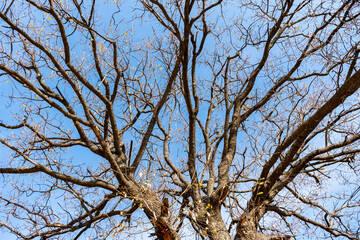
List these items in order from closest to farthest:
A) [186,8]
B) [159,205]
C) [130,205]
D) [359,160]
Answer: [159,205]
[186,8]
[130,205]
[359,160]

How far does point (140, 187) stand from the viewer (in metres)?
4.38

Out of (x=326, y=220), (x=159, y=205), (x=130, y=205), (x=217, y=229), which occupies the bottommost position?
(x=326, y=220)


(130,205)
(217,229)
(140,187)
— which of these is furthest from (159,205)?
(217,229)

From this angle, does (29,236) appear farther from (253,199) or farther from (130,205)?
(253,199)

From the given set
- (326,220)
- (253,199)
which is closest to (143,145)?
(253,199)

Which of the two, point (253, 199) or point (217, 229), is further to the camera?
point (253, 199)

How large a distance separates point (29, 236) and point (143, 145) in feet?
9.05

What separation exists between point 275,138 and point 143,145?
8.34ft

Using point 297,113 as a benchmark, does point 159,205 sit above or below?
below

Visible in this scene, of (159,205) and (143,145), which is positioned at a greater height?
(143,145)

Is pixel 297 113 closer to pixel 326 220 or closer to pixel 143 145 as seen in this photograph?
pixel 326 220

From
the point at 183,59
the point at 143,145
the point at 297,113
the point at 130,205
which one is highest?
the point at 183,59

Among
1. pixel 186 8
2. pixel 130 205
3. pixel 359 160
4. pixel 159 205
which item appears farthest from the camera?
pixel 359 160

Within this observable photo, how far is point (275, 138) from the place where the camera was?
16.7 feet
